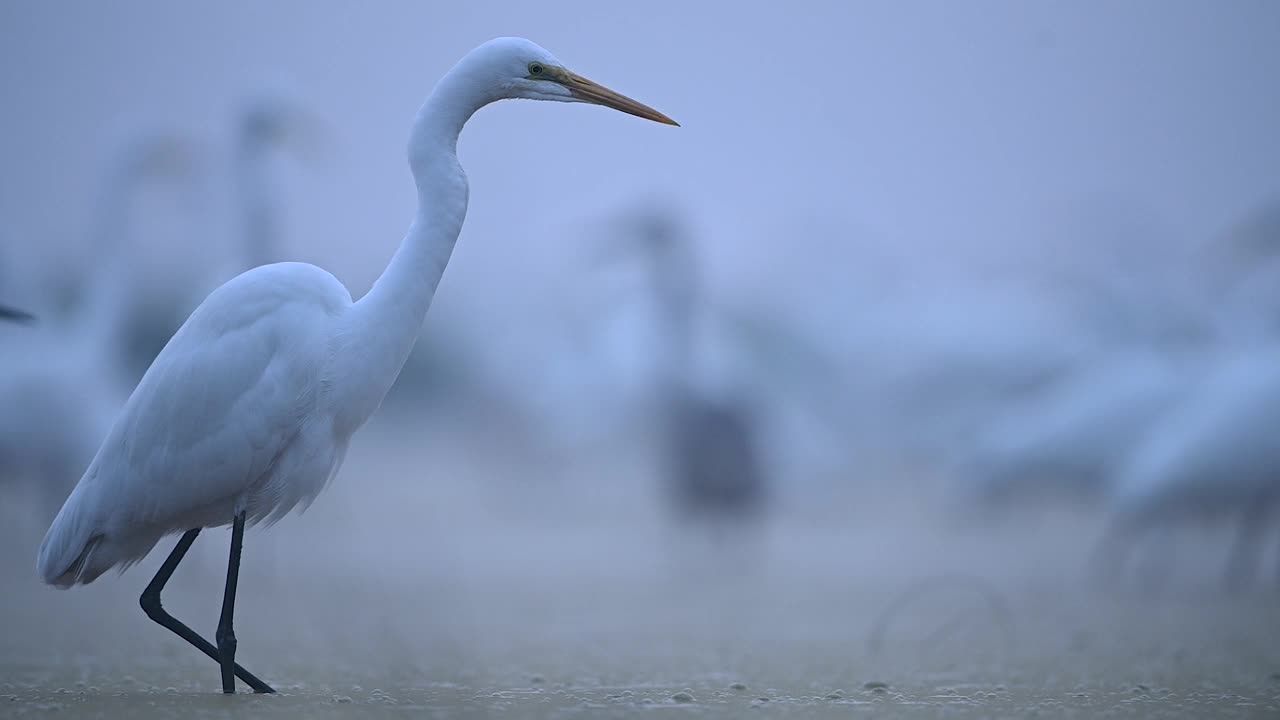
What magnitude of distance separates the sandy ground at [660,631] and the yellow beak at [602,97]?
1840 millimetres

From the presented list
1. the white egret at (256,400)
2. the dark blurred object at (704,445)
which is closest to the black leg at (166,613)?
the white egret at (256,400)

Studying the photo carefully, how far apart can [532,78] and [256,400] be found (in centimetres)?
135

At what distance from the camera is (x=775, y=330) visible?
1539 centimetres

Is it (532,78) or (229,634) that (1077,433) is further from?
(229,634)

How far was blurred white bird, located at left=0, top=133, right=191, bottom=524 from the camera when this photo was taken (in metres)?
8.79

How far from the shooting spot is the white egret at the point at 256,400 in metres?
4.33

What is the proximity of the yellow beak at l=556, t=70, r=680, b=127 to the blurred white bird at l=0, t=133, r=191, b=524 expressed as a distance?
5.01 metres

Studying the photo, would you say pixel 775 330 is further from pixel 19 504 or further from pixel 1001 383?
pixel 19 504

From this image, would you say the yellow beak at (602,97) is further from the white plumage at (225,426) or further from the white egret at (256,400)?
the white plumage at (225,426)

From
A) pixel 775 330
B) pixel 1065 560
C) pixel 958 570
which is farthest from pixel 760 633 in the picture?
pixel 775 330

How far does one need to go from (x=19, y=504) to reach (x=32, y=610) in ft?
12.3

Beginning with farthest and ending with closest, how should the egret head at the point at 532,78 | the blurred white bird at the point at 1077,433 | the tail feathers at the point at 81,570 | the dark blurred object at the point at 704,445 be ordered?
the dark blurred object at the point at 704,445 → the blurred white bird at the point at 1077,433 → the egret head at the point at 532,78 → the tail feathers at the point at 81,570

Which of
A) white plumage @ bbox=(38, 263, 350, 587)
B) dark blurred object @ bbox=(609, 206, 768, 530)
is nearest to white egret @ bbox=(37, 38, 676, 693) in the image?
white plumage @ bbox=(38, 263, 350, 587)

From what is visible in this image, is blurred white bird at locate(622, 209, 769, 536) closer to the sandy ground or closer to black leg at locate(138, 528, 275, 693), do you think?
the sandy ground
